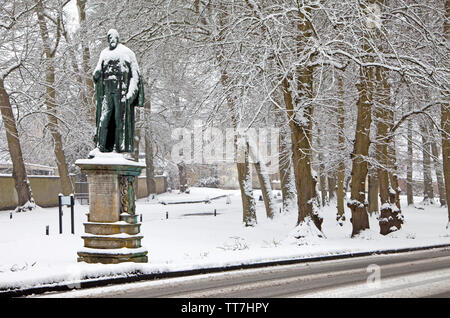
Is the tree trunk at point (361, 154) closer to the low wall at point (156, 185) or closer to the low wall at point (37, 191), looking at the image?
the low wall at point (37, 191)

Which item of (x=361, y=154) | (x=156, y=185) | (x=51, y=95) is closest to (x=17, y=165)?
(x=51, y=95)

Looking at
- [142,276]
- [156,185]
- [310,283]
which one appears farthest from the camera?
[156,185]

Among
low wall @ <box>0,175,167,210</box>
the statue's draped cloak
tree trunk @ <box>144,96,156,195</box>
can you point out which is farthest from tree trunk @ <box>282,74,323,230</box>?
tree trunk @ <box>144,96,156,195</box>

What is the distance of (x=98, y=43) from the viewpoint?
879 inches

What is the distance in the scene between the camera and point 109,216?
36.0ft

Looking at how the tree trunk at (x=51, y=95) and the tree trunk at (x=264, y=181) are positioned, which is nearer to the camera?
the tree trunk at (x=264, y=181)

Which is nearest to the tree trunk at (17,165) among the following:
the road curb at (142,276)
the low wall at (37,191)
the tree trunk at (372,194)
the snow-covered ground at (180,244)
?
the snow-covered ground at (180,244)

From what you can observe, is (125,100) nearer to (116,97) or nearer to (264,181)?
(116,97)

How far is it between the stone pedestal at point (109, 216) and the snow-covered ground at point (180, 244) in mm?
477

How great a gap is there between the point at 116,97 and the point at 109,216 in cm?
243

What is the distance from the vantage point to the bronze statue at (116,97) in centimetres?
1139

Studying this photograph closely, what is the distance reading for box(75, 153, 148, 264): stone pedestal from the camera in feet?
35.6
